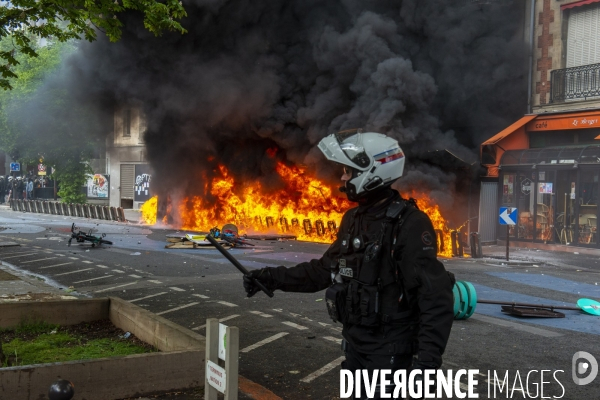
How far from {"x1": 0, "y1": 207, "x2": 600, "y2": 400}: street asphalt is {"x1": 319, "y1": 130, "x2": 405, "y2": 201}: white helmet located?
2.17m

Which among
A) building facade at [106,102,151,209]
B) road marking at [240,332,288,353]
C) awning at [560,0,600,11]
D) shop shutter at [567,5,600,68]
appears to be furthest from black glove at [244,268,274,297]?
building facade at [106,102,151,209]

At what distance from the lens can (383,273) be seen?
2930 millimetres

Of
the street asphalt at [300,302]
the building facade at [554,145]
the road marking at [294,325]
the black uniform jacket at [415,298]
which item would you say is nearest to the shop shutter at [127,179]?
the street asphalt at [300,302]

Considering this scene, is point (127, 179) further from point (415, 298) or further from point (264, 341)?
point (415, 298)

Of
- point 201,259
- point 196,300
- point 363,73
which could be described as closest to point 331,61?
point 363,73

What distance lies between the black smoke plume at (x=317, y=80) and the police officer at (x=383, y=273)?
13.5 metres

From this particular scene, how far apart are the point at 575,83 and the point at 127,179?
26.1 metres

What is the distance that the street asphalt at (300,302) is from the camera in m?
5.27

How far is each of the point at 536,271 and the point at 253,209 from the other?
11.3m

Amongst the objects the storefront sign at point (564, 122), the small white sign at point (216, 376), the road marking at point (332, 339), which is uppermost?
the storefront sign at point (564, 122)

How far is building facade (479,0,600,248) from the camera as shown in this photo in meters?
16.0

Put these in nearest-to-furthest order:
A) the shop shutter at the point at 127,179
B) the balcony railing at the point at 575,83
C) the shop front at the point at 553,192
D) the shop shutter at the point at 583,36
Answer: the shop front at the point at 553,192 → the balcony railing at the point at 575,83 → the shop shutter at the point at 583,36 → the shop shutter at the point at 127,179

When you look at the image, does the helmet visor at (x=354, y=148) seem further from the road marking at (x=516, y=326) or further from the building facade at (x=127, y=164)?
the building facade at (x=127, y=164)

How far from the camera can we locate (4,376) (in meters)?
4.02
